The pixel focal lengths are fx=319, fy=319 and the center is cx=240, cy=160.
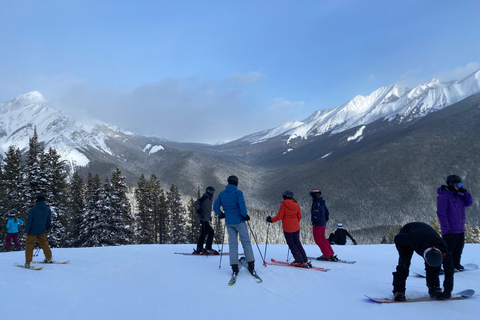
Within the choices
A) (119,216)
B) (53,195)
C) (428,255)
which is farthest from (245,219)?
(119,216)

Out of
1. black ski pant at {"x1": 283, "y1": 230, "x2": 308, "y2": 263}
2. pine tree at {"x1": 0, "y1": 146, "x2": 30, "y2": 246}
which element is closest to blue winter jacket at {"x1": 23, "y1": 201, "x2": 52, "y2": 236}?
black ski pant at {"x1": 283, "y1": 230, "x2": 308, "y2": 263}

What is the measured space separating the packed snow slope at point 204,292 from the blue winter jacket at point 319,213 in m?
1.28

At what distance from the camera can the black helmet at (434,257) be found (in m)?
5.35

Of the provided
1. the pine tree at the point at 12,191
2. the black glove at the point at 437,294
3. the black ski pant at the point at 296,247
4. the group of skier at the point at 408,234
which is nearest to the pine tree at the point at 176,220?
the pine tree at the point at 12,191

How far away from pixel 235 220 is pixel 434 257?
4414mm

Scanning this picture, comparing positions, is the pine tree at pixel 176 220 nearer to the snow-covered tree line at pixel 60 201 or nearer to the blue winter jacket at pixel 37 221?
the snow-covered tree line at pixel 60 201

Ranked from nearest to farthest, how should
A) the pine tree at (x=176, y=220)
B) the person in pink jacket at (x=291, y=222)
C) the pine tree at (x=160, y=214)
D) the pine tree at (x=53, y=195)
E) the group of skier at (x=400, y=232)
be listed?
the group of skier at (x=400, y=232)
the person in pink jacket at (x=291, y=222)
the pine tree at (x=53, y=195)
the pine tree at (x=176, y=220)
the pine tree at (x=160, y=214)

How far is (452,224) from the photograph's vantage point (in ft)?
25.8

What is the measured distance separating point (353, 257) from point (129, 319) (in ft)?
28.6

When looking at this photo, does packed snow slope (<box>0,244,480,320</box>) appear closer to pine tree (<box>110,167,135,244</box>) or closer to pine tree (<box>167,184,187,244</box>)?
pine tree (<box>110,167,135,244</box>)

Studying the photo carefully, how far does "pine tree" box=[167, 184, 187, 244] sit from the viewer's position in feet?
126

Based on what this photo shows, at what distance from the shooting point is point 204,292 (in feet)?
22.6

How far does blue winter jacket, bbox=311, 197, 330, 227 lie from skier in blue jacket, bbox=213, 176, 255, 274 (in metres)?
2.93

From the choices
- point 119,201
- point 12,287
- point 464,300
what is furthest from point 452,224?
point 119,201
